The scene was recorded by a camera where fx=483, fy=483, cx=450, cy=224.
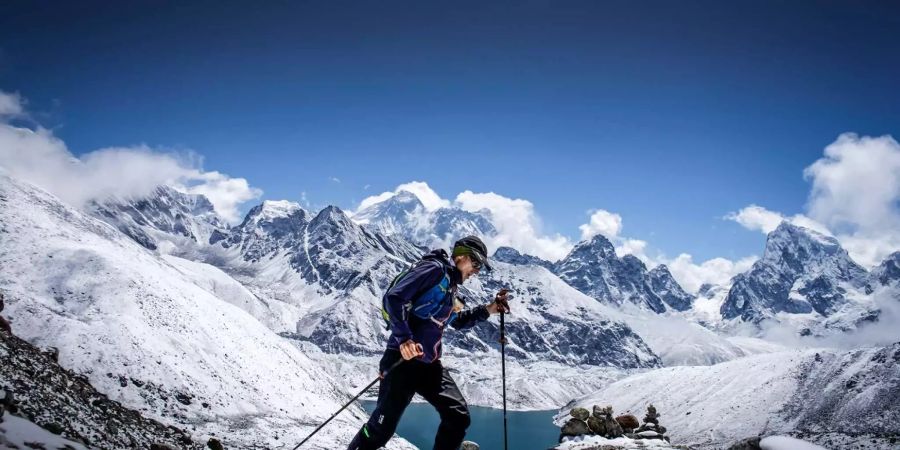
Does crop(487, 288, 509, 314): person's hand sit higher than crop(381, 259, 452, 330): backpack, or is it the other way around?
crop(487, 288, 509, 314): person's hand

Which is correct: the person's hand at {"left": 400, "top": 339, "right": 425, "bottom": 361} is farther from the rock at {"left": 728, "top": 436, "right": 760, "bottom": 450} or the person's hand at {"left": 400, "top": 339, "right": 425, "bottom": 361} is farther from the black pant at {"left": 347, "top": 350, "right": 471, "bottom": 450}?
the rock at {"left": 728, "top": 436, "right": 760, "bottom": 450}

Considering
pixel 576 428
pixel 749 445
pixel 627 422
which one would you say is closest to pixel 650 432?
pixel 627 422

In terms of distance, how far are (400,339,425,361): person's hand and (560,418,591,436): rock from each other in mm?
34406

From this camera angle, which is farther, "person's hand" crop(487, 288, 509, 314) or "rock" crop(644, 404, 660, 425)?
"rock" crop(644, 404, 660, 425)

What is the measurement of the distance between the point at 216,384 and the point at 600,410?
6084 centimetres

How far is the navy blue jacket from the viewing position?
8.07m

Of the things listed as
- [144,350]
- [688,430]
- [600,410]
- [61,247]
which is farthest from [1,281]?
[688,430]

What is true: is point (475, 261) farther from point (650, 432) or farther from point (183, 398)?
point (183, 398)

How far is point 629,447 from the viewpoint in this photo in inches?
794

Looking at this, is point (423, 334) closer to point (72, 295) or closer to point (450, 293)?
point (450, 293)

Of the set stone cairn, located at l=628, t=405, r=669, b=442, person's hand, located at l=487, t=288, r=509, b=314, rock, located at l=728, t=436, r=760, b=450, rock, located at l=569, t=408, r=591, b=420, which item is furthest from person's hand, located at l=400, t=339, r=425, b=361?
rock, located at l=569, t=408, r=591, b=420

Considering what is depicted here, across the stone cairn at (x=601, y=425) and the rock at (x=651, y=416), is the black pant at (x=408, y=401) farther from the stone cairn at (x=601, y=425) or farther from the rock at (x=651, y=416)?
the rock at (x=651, y=416)

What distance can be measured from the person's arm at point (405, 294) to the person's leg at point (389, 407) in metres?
0.62

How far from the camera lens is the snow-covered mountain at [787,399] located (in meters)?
101
